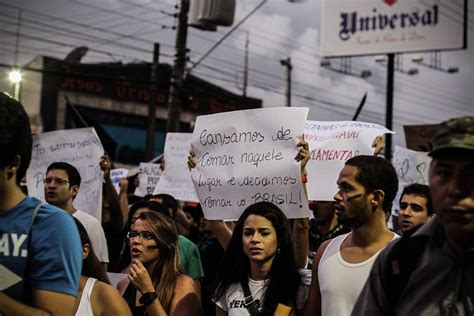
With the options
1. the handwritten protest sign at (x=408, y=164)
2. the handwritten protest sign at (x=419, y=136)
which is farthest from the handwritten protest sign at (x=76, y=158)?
the handwritten protest sign at (x=419, y=136)

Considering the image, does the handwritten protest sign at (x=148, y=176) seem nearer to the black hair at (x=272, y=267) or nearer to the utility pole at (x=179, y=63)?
the black hair at (x=272, y=267)

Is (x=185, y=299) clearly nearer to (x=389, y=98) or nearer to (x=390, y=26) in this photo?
(x=389, y=98)

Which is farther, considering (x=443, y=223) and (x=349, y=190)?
(x=349, y=190)

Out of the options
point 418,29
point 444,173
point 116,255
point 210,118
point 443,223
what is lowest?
point 116,255

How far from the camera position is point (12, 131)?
2510 millimetres

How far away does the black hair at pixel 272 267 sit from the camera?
4.38 meters

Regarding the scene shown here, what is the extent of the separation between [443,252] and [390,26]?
23.7 meters

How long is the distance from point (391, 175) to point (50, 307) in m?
2.17

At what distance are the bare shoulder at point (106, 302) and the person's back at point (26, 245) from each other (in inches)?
54.7

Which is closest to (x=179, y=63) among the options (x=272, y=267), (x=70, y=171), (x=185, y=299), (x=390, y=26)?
(x=390, y=26)

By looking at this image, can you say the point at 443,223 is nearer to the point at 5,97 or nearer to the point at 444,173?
the point at 444,173

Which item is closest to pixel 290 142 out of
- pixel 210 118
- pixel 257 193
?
pixel 257 193

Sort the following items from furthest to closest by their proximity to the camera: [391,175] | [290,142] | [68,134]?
[68,134] → [290,142] → [391,175]

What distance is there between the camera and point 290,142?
5.21 metres
